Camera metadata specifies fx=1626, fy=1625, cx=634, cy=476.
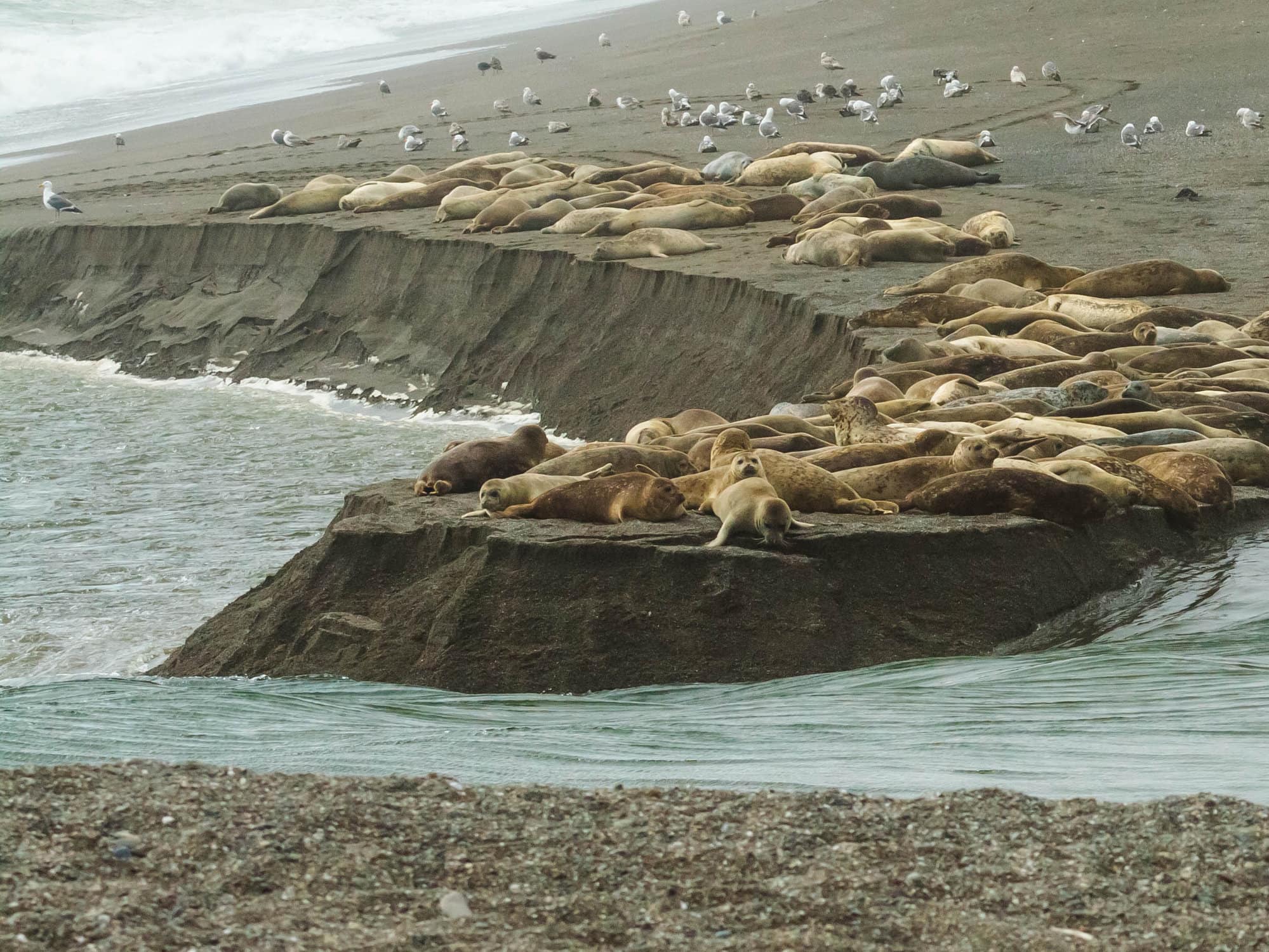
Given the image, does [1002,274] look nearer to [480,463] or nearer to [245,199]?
[480,463]

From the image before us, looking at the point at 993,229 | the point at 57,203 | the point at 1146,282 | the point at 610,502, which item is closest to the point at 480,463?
the point at 610,502

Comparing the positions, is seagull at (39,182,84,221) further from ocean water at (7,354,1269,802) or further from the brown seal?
the brown seal

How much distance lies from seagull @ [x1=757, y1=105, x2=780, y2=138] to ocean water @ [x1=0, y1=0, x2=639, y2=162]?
43.9 ft

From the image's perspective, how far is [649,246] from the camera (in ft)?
46.2

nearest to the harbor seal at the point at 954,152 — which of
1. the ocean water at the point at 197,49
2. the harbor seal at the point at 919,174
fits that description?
the harbor seal at the point at 919,174

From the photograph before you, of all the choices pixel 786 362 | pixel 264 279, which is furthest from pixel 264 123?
pixel 786 362

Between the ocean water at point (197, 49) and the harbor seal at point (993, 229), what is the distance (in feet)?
62.5

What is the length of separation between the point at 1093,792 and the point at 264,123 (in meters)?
24.9

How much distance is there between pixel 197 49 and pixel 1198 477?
3867cm

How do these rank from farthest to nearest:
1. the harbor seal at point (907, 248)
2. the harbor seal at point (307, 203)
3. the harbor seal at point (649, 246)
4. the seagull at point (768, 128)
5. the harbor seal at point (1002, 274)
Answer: the seagull at point (768, 128)
the harbor seal at point (307, 203)
the harbor seal at point (649, 246)
the harbor seal at point (907, 248)
the harbor seal at point (1002, 274)

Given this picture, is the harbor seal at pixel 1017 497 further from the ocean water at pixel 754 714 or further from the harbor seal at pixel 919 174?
the harbor seal at pixel 919 174

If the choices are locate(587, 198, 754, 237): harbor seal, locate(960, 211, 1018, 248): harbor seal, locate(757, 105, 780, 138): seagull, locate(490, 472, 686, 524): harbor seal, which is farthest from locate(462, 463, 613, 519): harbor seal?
locate(757, 105, 780, 138): seagull

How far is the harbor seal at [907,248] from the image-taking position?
13.1m

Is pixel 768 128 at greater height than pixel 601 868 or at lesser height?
greater
